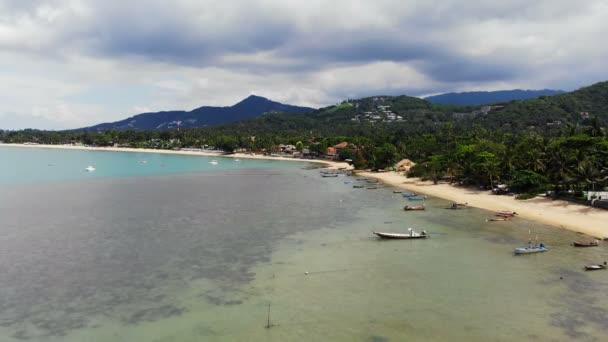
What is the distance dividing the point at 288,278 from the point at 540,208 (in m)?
41.5

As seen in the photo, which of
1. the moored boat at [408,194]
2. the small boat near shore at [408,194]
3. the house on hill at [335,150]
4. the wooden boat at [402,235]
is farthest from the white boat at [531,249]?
the house on hill at [335,150]

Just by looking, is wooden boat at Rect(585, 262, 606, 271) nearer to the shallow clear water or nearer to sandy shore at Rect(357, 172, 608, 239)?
the shallow clear water

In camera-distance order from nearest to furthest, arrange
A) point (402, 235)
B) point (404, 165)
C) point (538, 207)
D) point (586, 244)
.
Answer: point (586, 244)
point (402, 235)
point (538, 207)
point (404, 165)

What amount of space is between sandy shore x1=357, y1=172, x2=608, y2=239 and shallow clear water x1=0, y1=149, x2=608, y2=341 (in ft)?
11.3

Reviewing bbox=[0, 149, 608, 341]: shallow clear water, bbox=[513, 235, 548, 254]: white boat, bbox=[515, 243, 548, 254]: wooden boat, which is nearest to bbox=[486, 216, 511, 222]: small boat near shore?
bbox=[0, 149, 608, 341]: shallow clear water

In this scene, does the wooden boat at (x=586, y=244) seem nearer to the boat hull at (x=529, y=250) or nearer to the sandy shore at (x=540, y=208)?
the sandy shore at (x=540, y=208)

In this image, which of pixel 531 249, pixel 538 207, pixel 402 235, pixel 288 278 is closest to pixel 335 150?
pixel 538 207

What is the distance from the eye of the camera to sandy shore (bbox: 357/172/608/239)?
5188 centimetres

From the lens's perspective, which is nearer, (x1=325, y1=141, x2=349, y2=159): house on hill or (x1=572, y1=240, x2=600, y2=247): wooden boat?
(x1=572, y1=240, x2=600, y2=247): wooden boat

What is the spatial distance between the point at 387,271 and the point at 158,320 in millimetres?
19078

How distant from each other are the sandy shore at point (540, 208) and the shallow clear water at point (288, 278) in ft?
11.3

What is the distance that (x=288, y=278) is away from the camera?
36812 mm

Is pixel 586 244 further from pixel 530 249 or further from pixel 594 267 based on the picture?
pixel 594 267

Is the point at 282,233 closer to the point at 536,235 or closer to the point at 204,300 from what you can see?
the point at 204,300
